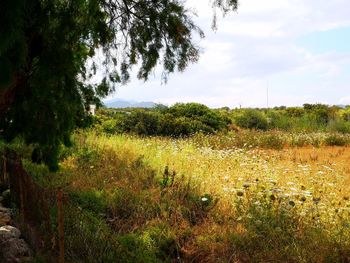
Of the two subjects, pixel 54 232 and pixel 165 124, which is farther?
pixel 165 124

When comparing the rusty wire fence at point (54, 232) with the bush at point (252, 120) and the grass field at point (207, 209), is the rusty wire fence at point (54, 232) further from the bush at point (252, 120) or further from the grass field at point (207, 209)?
the bush at point (252, 120)

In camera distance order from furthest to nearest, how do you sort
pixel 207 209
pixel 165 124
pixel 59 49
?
pixel 165 124, pixel 207 209, pixel 59 49

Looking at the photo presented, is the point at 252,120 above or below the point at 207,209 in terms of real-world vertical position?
above

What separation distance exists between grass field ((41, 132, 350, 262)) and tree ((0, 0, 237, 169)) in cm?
126

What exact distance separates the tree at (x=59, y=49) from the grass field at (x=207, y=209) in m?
1.26

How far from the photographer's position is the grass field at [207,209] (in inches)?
205

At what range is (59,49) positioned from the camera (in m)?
4.78

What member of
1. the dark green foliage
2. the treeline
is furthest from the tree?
the dark green foliage

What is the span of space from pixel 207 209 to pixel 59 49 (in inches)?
120

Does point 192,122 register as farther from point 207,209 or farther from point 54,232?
point 54,232

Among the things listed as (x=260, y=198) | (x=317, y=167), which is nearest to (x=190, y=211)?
(x=260, y=198)

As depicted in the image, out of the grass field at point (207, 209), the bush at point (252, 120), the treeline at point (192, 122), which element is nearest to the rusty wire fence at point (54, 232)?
the grass field at point (207, 209)

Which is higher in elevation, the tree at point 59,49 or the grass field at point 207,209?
the tree at point 59,49

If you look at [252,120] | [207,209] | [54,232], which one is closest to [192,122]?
[252,120]
